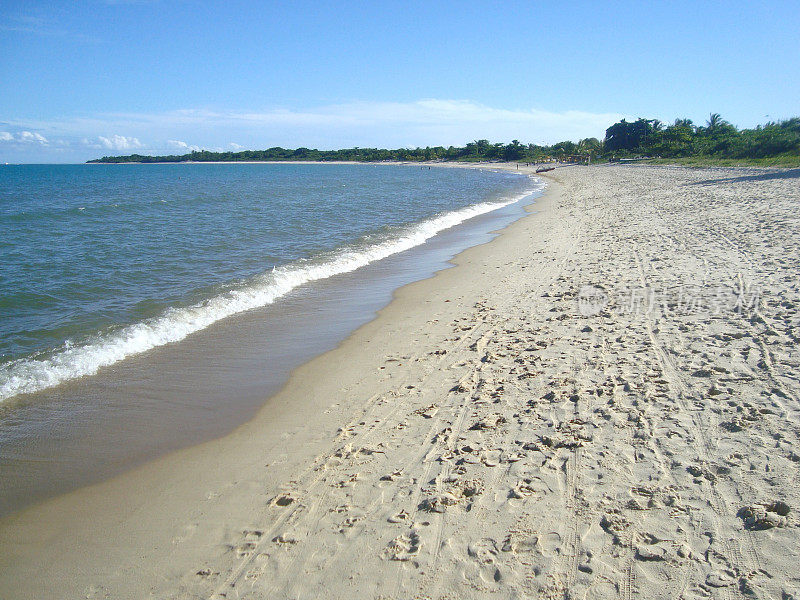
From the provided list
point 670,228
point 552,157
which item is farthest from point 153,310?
point 552,157

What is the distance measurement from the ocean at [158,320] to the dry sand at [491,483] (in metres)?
0.74

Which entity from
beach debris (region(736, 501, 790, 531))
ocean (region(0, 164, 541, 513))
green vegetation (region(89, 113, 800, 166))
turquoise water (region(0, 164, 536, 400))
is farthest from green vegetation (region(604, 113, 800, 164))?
beach debris (region(736, 501, 790, 531))

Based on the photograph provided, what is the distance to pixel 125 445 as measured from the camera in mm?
5383

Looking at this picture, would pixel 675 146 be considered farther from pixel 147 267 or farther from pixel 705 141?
pixel 147 267

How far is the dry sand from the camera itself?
316 centimetres

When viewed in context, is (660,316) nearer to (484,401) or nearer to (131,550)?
(484,401)

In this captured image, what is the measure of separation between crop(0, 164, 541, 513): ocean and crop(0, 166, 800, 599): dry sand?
0.74m

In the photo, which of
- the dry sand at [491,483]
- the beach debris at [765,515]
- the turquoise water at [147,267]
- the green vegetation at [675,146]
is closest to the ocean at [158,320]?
the turquoise water at [147,267]

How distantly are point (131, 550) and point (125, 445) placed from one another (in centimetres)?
189

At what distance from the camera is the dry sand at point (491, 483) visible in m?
3.16

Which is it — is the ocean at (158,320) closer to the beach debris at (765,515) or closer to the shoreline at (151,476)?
the shoreline at (151,476)

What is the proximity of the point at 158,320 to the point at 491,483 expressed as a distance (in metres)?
7.57

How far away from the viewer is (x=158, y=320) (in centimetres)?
926

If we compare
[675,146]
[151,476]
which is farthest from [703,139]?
[151,476]
